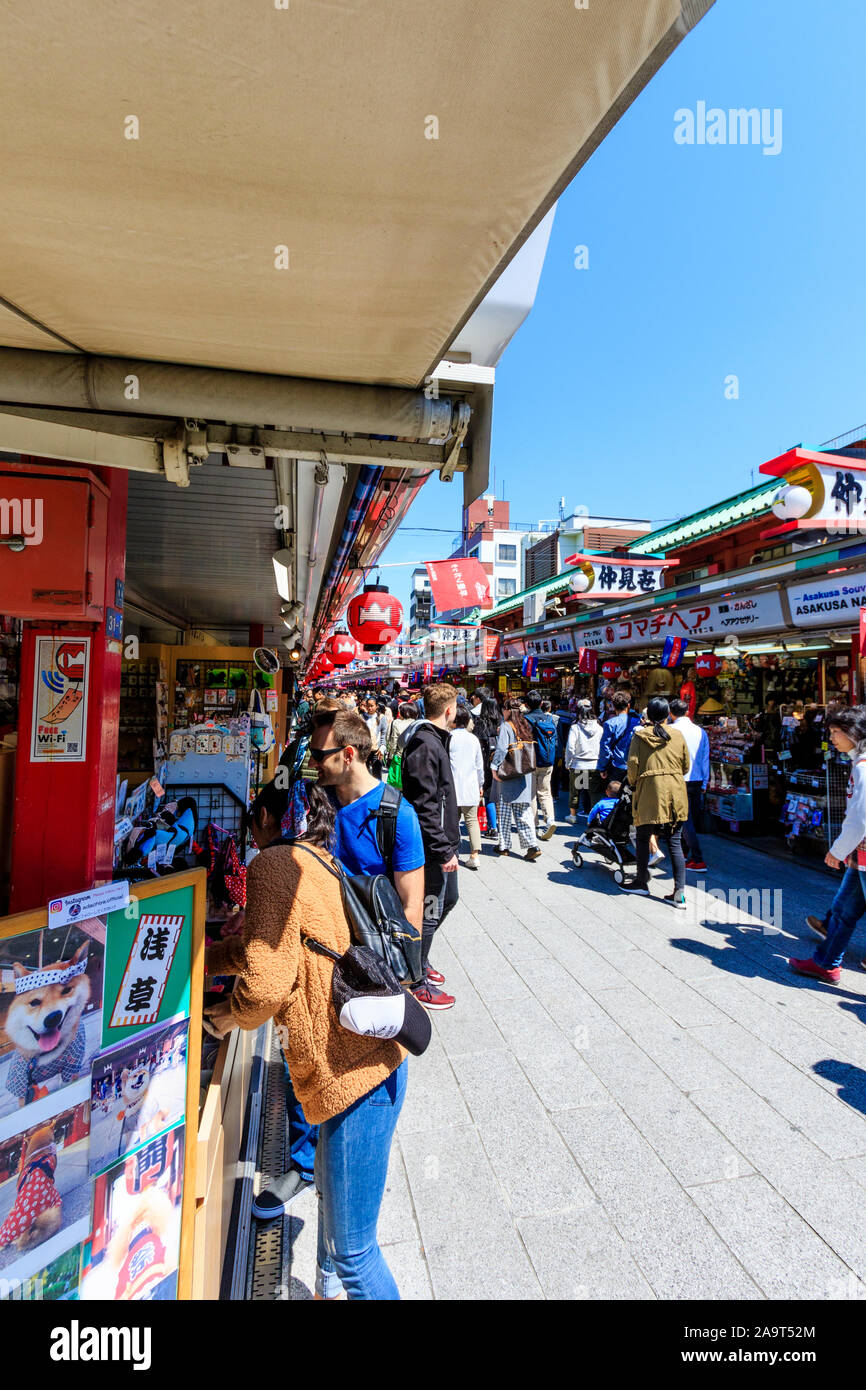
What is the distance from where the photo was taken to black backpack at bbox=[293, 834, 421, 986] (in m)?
1.79

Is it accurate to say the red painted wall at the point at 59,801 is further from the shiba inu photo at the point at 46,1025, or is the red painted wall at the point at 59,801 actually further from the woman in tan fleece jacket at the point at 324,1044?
the woman in tan fleece jacket at the point at 324,1044

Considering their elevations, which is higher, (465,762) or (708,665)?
(708,665)

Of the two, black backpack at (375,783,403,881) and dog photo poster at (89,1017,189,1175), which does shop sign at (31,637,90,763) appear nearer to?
dog photo poster at (89,1017,189,1175)

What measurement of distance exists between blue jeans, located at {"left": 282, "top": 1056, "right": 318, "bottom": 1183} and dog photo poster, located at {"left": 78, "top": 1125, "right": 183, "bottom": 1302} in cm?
80

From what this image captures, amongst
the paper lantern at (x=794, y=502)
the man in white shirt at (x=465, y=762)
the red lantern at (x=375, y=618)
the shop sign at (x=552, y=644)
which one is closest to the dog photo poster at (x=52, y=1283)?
the man in white shirt at (x=465, y=762)

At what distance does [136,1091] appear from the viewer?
162cm

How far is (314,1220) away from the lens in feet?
7.98

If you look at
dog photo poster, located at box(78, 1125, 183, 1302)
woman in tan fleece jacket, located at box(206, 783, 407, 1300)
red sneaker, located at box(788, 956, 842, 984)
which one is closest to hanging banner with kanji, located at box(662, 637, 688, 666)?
red sneaker, located at box(788, 956, 842, 984)

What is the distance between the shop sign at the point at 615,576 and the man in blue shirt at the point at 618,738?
3292 mm

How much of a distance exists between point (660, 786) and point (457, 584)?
5.57 meters

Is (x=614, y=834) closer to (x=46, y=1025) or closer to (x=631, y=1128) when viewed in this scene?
(x=631, y=1128)

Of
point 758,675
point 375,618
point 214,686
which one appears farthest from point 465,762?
point 758,675
